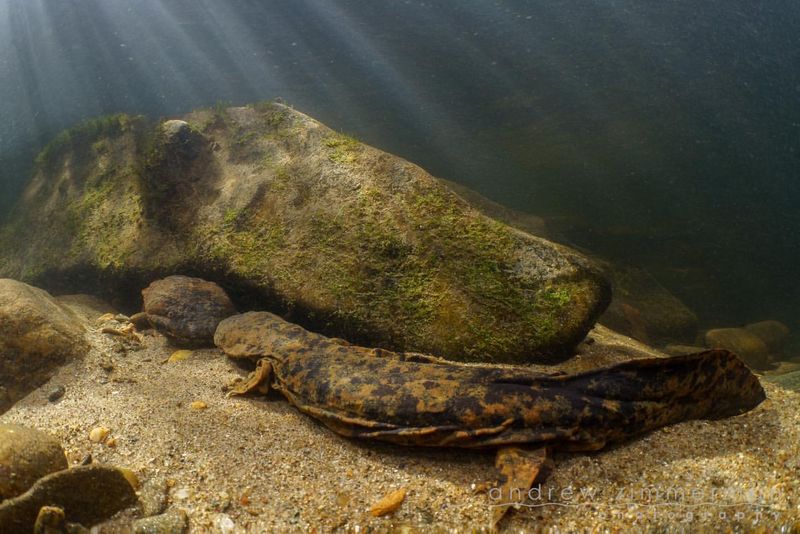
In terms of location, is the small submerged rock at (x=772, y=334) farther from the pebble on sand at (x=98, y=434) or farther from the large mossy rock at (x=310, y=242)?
the pebble on sand at (x=98, y=434)

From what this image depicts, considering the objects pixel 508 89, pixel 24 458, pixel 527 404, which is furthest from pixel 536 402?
pixel 508 89

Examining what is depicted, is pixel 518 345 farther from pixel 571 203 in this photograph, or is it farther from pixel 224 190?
pixel 571 203

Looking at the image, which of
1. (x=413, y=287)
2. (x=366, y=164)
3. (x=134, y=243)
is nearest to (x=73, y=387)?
(x=134, y=243)

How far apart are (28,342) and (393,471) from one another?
3.97 m

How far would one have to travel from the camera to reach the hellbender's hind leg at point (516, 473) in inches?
101

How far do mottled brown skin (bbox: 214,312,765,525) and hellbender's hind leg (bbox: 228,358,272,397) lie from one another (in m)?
0.69

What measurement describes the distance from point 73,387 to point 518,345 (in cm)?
448

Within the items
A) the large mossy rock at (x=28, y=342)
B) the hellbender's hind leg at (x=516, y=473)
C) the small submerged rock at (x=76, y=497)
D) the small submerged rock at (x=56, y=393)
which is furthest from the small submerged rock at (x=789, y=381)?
the large mossy rock at (x=28, y=342)

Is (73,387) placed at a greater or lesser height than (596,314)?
lesser

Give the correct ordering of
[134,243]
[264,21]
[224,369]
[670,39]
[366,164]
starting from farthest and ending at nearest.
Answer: [670,39] < [264,21] < [134,243] < [366,164] < [224,369]

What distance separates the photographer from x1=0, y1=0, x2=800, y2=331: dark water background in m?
13.8

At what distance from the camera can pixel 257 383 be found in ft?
13.2

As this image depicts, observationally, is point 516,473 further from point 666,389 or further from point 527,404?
point 666,389

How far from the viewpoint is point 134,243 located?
607 cm
